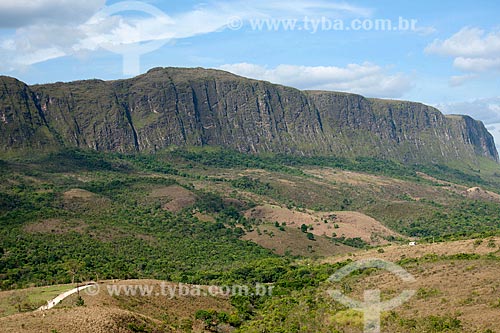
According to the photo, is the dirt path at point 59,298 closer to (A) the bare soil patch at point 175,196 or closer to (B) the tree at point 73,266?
(B) the tree at point 73,266

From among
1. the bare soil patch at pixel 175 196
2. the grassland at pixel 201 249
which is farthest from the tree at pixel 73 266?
the bare soil patch at pixel 175 196

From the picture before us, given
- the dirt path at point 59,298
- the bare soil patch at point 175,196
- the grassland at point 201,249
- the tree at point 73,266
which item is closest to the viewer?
the grassland at point 201,249

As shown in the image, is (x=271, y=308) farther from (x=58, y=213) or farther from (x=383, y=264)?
(x=58, y=213)

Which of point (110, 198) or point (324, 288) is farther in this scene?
point (110, 198)

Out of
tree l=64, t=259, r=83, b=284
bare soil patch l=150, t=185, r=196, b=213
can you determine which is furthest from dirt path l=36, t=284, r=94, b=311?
bare soil patch l=150, t=185, r=196, b=213

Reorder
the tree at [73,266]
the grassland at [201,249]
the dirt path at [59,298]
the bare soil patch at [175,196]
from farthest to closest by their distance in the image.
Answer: the bare soil patch at [175,196] < the tree at [73,266] < the dirt path at [59,298] < the grassland at [201,249]

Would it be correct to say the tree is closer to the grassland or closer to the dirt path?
the grassland

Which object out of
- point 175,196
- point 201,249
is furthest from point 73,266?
point 175,196

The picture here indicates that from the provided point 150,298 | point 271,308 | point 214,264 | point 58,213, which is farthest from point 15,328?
point 58,213

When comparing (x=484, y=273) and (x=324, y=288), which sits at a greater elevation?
(x=484, y=273)

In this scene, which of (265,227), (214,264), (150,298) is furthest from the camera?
(265,227)

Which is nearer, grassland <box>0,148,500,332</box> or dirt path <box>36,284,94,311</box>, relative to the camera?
grassland <box>0,148,500,332</box>
